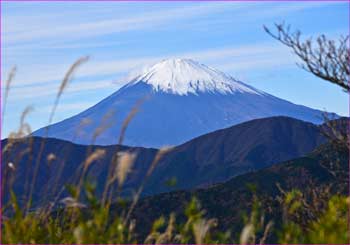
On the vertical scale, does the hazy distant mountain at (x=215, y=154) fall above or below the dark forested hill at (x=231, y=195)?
above

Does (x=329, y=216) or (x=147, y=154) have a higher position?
(x=147, y=154)

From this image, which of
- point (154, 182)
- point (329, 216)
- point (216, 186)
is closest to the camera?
point (329, 216)

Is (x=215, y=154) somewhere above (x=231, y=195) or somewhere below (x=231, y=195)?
above

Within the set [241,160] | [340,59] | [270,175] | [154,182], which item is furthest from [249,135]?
[340,59]

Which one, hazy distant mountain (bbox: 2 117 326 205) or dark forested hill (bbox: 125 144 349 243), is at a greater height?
hazy distant mountain (bbox: 2 117 326 205)

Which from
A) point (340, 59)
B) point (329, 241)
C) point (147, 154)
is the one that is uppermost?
point (147, 154)

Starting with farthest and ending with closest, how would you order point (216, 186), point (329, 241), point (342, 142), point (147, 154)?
point (147, 154) < point (216, 186) < point (342, 142) < point (329, 241)

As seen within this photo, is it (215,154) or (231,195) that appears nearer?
(231,195)

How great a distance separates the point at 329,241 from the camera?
4297 mm

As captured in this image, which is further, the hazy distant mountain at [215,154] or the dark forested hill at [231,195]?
the hazy distant mountain at [215,154]

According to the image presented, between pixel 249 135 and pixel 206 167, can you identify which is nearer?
pixel 206 167

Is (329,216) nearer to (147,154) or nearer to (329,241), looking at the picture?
(329,241)

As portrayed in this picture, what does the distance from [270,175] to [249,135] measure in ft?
195

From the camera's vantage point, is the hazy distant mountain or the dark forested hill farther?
the hazy distant mountain
